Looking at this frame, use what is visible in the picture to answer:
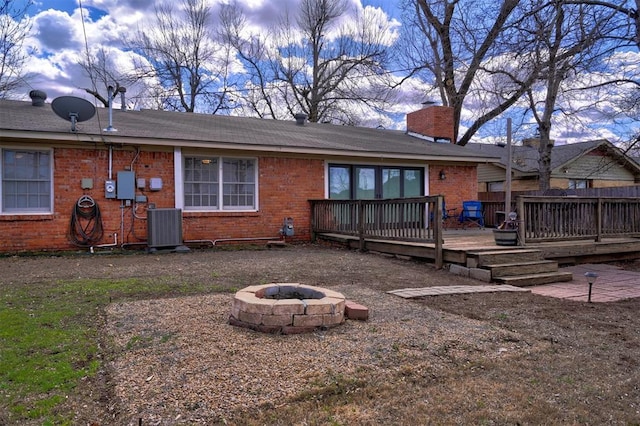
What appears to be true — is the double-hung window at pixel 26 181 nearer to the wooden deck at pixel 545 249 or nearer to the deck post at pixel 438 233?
the wooden deck at pixel 545 249

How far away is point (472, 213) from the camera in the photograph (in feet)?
42.3

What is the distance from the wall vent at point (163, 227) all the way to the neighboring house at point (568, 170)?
53.8 feet

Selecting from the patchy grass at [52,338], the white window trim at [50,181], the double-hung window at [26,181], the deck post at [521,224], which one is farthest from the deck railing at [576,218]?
the double-hung window at [26,181]

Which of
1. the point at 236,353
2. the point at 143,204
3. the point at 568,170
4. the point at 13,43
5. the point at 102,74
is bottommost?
the point at 236,353

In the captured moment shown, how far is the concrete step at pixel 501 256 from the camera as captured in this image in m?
6.79

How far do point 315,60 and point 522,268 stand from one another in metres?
19.8

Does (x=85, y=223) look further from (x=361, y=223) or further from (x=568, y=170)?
(x=568, y=170)

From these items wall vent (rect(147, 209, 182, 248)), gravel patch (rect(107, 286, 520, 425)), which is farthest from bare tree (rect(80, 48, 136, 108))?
gravel patch (rect(107, 286, 520, 425))

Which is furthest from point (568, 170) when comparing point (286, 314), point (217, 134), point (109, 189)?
point (286, 314)

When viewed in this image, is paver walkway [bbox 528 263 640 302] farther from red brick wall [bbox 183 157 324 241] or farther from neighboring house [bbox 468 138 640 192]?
neighboring house [bbox 468 138 640 192]

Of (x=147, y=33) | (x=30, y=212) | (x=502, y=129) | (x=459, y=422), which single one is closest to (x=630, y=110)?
(x=502, y=129)

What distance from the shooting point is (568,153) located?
23.1 metres

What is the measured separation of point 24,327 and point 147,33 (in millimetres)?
22176

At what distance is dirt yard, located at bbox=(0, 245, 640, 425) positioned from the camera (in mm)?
2373
